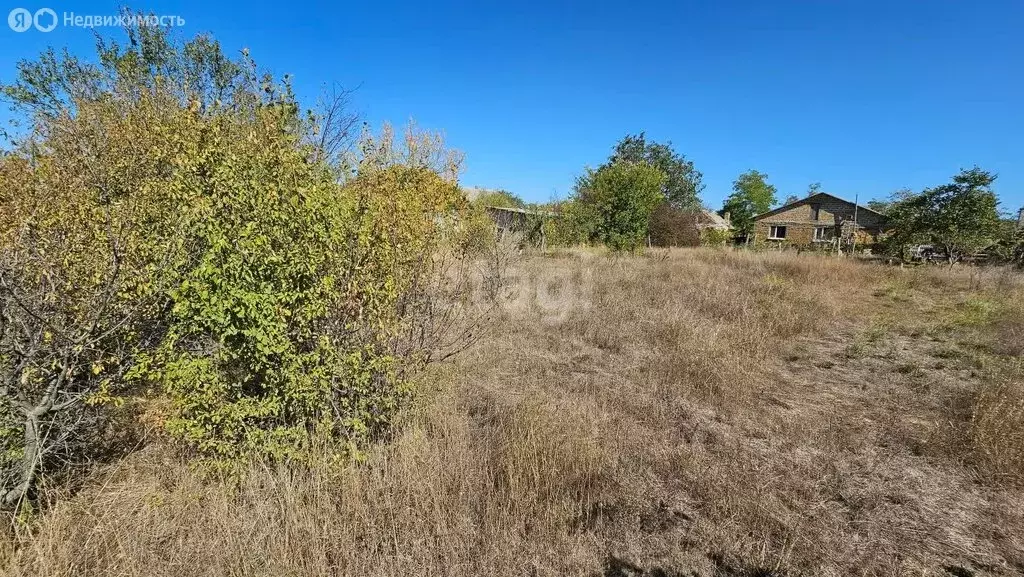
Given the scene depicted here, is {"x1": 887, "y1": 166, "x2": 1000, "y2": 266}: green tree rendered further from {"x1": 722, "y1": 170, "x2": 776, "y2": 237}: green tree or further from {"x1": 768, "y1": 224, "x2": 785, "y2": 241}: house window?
{"x1": 722, "y1": 170, "x2": 776, "y2": 237}: green tree

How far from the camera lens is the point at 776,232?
31531mm

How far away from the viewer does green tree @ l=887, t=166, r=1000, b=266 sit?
1305 centimetres

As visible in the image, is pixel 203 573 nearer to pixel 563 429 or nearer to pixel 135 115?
pixel 563 429

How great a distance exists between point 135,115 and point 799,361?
9.51m

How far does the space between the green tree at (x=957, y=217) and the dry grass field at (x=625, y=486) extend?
1204 cm

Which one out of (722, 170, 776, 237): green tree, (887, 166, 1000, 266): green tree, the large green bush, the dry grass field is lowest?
the dry grass field

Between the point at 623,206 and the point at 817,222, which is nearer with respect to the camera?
the point at 623,206

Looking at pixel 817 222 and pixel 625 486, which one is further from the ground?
pixel 817 222

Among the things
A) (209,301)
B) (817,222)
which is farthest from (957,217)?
(209,301)

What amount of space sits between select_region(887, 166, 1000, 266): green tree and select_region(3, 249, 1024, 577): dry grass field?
12036mm

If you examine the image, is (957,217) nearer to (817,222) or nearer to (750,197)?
(817,222)

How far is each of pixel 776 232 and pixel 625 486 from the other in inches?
1424

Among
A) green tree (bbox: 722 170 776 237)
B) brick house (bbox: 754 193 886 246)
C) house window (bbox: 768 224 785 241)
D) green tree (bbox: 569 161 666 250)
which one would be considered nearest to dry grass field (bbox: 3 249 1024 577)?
green tree (bbox: 569 161 666 250)

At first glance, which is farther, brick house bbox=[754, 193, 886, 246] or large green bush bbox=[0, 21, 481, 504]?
brick house bbox=[754, 193, 886, 246]
